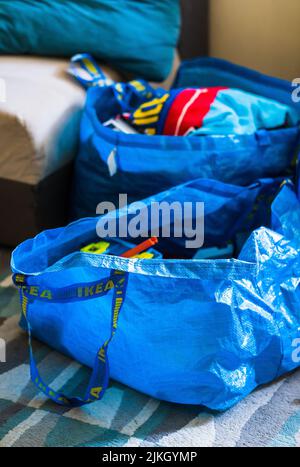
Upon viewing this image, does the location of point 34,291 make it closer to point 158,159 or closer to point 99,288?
point 99,288

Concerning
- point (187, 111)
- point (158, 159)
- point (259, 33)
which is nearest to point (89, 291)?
point (158, 159)

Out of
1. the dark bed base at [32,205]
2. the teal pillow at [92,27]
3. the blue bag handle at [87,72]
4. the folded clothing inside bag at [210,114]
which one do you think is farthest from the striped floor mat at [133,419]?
the teal pillow at [92,27]

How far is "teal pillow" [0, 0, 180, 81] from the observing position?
1.42 m

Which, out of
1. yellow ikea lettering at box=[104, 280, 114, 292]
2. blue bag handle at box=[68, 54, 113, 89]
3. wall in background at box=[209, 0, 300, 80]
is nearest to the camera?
yellow ikea lettering at box=[104, 280, 114, 292]

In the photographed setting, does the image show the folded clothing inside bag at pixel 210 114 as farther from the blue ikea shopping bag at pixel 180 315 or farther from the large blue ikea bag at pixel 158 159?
the blue ikea shopping bag at pixel 180 315

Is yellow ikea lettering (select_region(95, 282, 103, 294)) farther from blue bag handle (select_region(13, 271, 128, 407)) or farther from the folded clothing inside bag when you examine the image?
the folded clothing inside bag

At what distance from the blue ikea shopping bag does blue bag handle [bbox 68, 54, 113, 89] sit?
0.52 meters

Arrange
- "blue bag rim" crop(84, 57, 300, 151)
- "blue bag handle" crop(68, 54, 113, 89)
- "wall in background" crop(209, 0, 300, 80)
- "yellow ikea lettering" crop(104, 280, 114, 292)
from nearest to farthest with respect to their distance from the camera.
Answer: "yellow ikea lettering" crop(104, 280, 114, 292) < "blue bag rim" crop(84, 57, 300, 151) < "blue bag handle" crop(68, 54, 113, 89) < "wall in background" crop(209, 0, 300, 80)

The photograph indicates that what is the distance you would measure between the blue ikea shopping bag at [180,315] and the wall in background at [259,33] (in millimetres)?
747

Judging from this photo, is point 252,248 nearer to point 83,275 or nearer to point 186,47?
point 83,275

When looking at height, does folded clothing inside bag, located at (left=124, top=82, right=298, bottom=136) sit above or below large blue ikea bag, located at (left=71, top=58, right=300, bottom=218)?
above

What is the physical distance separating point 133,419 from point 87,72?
0.84m

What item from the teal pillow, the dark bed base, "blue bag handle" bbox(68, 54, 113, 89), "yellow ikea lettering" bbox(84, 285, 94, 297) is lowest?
the dark bed base

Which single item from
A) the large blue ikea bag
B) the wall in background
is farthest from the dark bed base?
the wall in background
